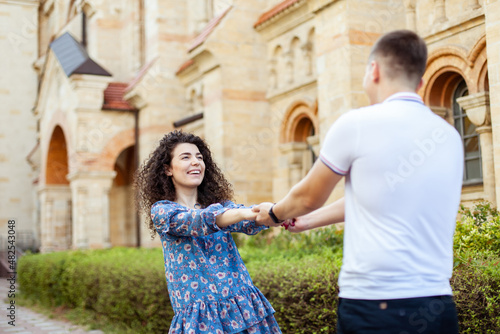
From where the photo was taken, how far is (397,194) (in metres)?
1.97

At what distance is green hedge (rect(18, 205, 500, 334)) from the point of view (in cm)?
434

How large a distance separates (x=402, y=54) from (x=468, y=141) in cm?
752

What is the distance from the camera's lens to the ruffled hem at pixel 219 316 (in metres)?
2.95

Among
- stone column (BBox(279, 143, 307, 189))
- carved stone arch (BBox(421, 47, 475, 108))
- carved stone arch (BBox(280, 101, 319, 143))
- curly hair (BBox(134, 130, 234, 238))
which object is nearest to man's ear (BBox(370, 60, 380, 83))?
curly hair (BBox(134, 130, 234, 238))

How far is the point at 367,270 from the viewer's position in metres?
2.00

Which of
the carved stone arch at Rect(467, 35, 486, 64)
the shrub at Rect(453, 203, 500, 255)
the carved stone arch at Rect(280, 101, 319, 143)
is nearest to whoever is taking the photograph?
the shrub at Rect(453, 203, 500, 255)

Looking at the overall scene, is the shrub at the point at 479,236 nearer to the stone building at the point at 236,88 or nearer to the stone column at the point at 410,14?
the stone building at the point at 236,88

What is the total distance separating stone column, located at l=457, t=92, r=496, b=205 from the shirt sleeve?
6691 mm

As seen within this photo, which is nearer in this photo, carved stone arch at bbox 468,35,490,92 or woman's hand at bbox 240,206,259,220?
woman's hand at bbox 240,206,259,220

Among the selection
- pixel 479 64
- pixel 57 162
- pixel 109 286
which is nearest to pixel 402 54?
pixel 479 64

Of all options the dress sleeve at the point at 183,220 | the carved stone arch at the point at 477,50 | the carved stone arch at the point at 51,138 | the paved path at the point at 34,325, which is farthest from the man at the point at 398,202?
the carved stone arch at the point at 51,138

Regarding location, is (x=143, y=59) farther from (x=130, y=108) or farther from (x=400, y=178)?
(x=400, y=178)

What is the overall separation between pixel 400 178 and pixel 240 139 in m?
11.5

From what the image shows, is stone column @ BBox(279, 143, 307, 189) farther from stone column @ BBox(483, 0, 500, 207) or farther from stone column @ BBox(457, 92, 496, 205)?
stone column @ BBox(483, 0, 500, 207)
